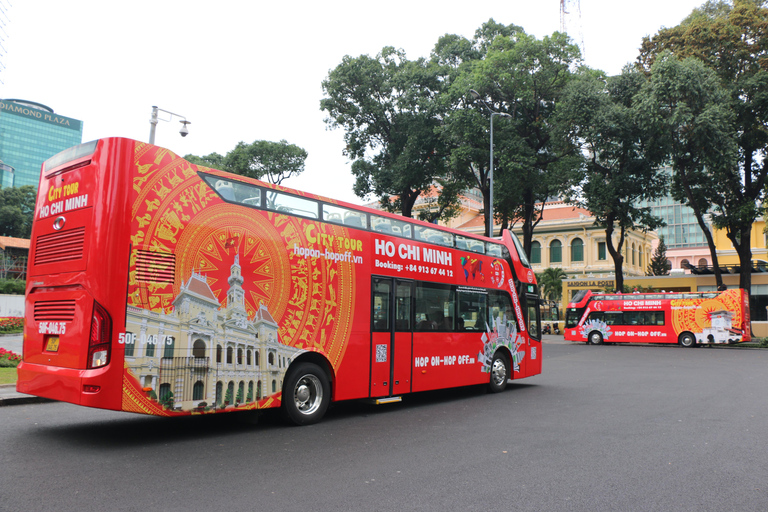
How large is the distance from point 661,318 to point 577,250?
92.9 ft

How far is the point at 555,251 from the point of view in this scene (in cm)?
6278

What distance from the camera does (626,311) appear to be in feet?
115

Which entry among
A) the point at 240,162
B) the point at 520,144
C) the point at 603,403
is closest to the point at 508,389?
the point at 603,403

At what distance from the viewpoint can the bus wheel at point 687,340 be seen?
3256 cm

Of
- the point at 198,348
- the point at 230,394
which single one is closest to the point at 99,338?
the point at 198,348

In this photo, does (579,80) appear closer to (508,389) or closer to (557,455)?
(508,389)

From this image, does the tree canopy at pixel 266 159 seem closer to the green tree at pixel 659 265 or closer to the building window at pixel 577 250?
the building window at pixel 577 250

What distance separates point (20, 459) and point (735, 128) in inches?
1289

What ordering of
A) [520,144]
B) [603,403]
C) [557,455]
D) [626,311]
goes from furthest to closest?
[626,311] < [520,144] < [603,403] < [557,455]

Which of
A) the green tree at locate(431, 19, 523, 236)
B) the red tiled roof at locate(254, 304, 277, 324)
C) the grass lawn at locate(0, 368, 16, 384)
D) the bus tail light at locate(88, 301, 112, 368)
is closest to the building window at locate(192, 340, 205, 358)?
the red tiled roof at locate(254, 304, 277, 324)

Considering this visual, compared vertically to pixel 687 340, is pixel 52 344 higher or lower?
higher

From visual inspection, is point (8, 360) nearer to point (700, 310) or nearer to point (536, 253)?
point (700, 310)

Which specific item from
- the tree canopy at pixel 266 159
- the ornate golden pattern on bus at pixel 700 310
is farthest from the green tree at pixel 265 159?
the ornate golden pattern on bus at pixel 700 310

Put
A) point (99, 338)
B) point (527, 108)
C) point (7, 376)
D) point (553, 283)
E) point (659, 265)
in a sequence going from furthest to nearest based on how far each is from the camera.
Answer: point (659, 265)
point (553, 283)
point (527, 108)
point (7, 376)
point (99, 338)
